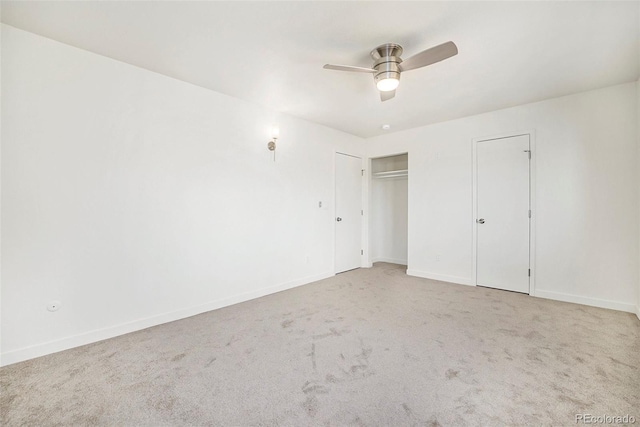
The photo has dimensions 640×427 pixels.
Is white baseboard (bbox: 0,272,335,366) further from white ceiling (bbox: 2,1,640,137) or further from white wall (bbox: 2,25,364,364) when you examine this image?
white ceiling (bbox: 2,1,640,137)

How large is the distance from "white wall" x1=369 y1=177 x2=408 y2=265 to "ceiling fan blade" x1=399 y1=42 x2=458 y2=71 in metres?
3.47

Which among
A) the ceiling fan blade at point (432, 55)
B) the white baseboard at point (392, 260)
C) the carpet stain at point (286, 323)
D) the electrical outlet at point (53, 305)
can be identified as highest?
the ceiling fan blade at point (432, 55)

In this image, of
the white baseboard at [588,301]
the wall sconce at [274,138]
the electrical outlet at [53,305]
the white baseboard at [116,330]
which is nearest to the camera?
the white baseboard at [116,330]

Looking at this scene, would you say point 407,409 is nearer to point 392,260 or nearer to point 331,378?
point 331,378

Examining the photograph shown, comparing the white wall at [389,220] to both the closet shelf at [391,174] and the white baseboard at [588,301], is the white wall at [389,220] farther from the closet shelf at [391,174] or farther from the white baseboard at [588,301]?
the white baseboard at [588,301]

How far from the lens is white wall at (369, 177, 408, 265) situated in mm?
5824

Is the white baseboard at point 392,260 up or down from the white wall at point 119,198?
Result: down

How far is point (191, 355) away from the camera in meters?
2.19

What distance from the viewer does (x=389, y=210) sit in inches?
238

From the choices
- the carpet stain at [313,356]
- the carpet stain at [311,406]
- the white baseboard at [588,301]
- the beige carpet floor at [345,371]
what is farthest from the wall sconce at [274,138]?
the white baseboard at [588,301]

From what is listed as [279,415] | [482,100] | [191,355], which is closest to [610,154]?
[482,100]

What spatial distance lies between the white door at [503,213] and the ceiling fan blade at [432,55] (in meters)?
2.43

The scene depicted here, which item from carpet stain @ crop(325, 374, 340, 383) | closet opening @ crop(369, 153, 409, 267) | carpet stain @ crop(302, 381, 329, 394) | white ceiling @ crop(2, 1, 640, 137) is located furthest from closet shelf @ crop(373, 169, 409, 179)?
carpet stain @ crop(302, 381, 329, 394)

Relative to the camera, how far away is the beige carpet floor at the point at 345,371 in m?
1.57
